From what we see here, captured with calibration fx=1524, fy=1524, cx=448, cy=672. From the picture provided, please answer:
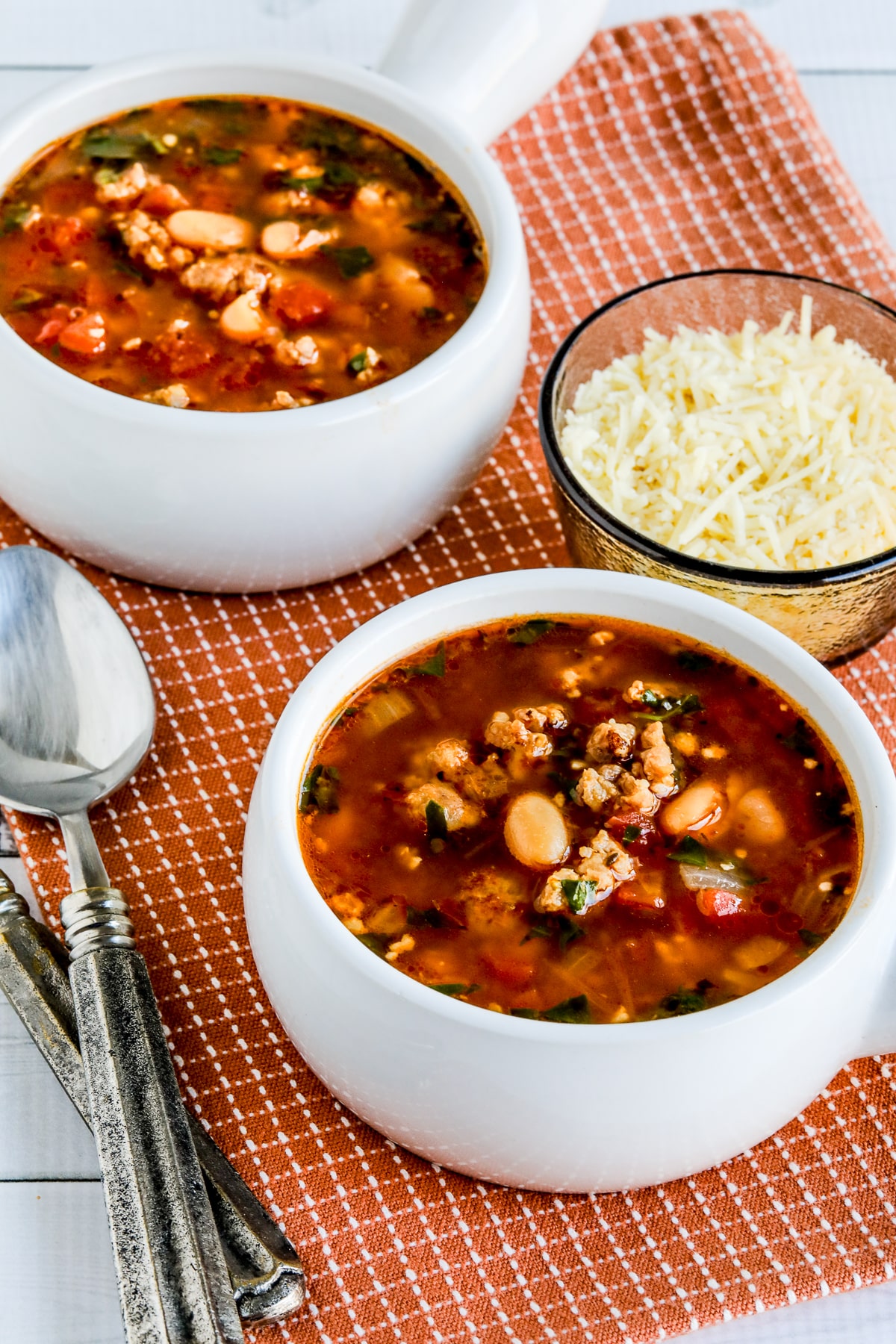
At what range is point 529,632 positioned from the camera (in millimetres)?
1630

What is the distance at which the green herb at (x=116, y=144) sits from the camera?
6.73ft

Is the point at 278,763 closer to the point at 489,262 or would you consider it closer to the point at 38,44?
Result: the point at 489,262

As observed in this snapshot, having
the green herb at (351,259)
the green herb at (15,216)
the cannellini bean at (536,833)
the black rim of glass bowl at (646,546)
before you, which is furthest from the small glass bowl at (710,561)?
the green herb at (15,216)

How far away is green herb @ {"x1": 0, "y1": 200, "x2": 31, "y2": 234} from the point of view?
1957 mm

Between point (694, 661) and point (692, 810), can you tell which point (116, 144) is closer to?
point (694, 661)

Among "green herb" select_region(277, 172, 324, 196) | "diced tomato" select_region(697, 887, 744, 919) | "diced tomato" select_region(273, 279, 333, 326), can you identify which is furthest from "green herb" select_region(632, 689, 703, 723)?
"green herb" select_region(277, 172, 324, 196)

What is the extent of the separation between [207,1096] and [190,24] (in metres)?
2.10

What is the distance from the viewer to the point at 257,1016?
1.60 m

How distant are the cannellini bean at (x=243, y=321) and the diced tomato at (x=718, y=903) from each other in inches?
35.4

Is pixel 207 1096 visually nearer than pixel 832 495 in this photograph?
Yes

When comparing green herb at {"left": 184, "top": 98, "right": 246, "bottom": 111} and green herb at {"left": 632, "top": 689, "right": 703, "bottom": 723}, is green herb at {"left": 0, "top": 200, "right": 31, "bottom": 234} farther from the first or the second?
green herb at {"left": 632, "top": 689, "right": 703, "bottom": 723}

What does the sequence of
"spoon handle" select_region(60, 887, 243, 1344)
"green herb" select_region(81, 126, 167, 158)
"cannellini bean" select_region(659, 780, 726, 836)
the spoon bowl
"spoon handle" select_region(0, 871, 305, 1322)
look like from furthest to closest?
"green herb" select_region(81, 126, 167, 158)
the spoon bowl
"cannellini bean" select_region(659, 780, 726, 836)
"spoon handle" select_region(0, 871, 305, 1322)
"spoon handle" select_region(60, 887, 243, 1344)

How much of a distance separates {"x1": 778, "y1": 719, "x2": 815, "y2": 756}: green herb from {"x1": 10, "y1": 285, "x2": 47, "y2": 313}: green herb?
105 cm

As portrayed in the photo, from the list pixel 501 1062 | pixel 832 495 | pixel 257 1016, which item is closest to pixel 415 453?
pixel 832 495
